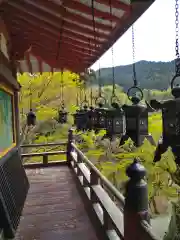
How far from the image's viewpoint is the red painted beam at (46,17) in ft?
10.5

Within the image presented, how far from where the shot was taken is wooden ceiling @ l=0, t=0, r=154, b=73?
8.90ft

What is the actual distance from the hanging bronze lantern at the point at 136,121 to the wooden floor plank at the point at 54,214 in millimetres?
1650

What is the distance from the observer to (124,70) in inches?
406

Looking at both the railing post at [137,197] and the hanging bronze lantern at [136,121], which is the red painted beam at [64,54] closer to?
the hanging bronze lantern at [136,121]

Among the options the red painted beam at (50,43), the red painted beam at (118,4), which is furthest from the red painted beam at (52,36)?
the red painted beam at (118,4)

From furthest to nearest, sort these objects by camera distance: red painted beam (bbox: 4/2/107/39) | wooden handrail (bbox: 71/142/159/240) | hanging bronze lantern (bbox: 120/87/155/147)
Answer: red painted beam (bbox: 4/2/107/39) < hanging bronze lantern (bbox: 120/87/155/147) < wooden handrail (bbox: 71/142/159/240)

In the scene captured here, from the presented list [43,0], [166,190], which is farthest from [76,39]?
[166,190]

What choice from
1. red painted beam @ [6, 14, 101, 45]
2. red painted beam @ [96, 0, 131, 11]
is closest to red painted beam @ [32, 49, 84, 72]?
red painted beam @ [6, 14, 101, 45]

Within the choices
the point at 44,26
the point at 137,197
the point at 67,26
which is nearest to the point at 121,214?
the point at 137,197

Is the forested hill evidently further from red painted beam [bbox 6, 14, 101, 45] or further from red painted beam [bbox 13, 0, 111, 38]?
red painted beam [bbox 13, 0, 111, 38]

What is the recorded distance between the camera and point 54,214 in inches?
144

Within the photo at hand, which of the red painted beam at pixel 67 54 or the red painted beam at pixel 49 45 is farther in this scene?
the red painted beam at pixel 67 54

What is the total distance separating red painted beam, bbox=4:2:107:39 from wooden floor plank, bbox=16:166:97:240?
2.43 metres

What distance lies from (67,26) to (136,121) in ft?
7.86
